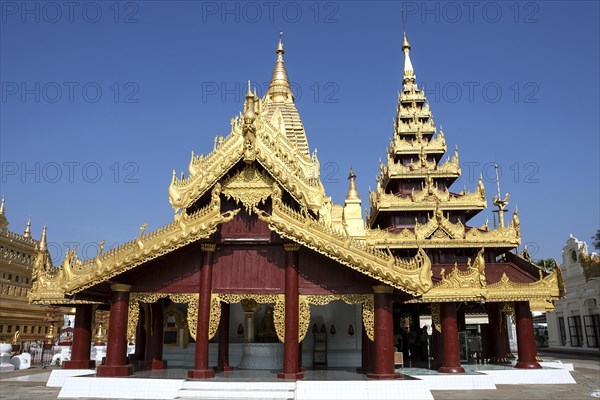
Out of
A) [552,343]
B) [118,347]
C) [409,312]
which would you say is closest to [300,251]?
[118,347]

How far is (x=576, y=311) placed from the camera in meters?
45.2

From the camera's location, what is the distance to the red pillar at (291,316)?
13477mm

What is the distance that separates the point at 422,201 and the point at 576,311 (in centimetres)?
2776

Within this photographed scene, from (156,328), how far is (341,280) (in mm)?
6962

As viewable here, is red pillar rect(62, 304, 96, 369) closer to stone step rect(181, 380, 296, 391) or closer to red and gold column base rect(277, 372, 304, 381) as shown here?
stone step rect(181, 380, 296, 391)

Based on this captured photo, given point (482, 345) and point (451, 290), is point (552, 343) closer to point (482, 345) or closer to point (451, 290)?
point (482, 345)

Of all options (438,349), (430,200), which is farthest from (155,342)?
(430,200)

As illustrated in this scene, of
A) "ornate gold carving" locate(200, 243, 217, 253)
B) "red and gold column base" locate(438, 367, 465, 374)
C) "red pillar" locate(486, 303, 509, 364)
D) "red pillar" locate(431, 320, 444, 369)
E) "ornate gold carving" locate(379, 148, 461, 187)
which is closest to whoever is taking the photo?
"ornate gold carving" locate(200, 243, 217, 253)

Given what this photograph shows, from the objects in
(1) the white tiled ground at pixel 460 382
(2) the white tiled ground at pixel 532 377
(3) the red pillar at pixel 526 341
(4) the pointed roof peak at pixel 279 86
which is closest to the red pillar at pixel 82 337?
(1) the white tiled ground at pixel 460 382

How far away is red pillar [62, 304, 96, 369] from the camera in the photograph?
1839 centimetres

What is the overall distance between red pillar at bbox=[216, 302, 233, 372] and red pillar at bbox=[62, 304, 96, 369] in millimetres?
5336

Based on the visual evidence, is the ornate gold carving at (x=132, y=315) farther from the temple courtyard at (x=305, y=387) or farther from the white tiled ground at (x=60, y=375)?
the white tiled ground at (x=60, y=375)

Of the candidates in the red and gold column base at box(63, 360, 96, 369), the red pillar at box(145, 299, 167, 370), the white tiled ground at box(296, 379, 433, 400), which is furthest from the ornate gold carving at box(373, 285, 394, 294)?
the red and gold column base at box(63, 360, 96, 369)

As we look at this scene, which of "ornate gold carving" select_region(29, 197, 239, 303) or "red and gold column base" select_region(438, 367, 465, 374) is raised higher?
"ornate gold carving" select_region(29, 197, 239, 303)
